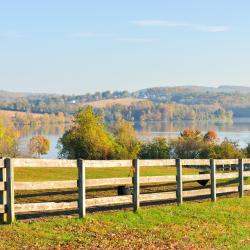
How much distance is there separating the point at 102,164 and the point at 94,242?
348 cm

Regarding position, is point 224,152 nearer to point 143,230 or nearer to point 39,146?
point 143,230

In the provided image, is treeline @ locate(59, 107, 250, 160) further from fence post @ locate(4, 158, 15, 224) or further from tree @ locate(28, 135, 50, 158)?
tree @ locate(28, 135, 50, 158)

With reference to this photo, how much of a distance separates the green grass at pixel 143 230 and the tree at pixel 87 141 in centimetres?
5808

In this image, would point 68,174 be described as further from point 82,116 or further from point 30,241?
point 82,116

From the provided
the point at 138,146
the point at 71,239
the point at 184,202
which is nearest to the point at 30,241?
the point at 71,239

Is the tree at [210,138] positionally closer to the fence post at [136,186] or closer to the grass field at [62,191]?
the grass field at [62,191]

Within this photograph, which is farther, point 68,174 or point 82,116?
point 82,116

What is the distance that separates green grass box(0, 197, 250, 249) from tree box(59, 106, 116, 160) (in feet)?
191

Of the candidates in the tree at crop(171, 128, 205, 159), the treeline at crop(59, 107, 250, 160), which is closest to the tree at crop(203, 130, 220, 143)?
the tree at crop(171, 128, 205, 159)

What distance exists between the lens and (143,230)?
50.7 ft

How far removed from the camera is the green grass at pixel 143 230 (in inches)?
520

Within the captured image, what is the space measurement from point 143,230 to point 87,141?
63.0 m

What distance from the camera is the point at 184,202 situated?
2030 cm

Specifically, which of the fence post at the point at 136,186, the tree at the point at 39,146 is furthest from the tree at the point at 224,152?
the tree at the point at 39,146
